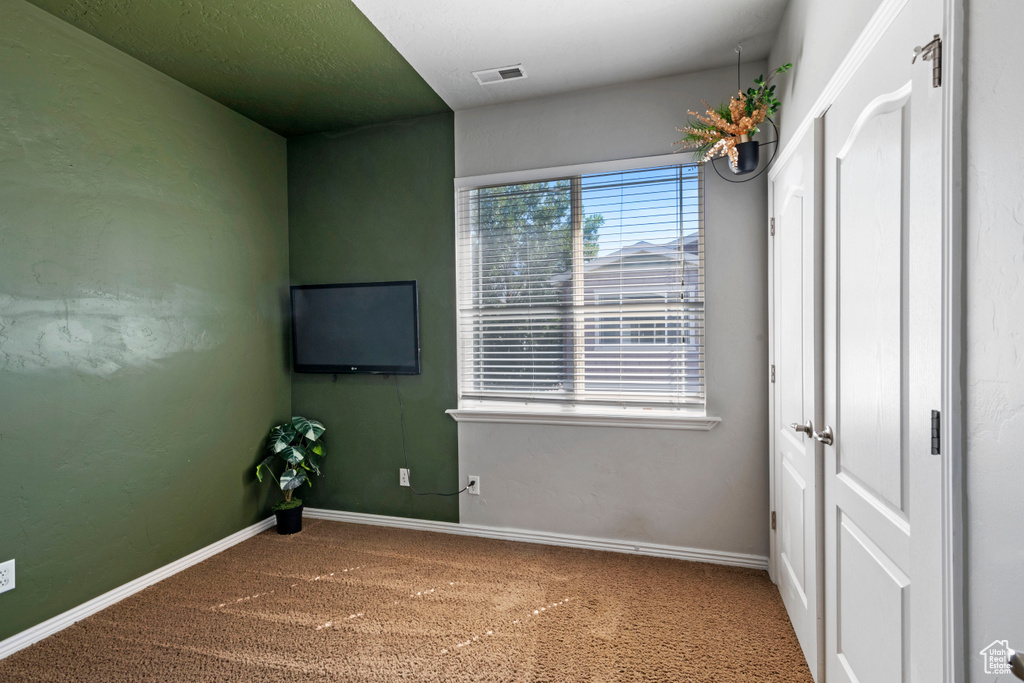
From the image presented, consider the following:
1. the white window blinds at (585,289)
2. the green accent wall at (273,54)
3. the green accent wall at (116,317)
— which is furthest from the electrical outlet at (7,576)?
the green accent wall at (273,54)

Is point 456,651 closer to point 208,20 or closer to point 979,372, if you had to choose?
point 979,372

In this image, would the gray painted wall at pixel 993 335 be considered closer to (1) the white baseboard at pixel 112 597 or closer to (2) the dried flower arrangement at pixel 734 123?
(2) the dried flower arrangement at pixel 734 123

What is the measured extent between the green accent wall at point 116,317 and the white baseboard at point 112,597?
0.12 ft

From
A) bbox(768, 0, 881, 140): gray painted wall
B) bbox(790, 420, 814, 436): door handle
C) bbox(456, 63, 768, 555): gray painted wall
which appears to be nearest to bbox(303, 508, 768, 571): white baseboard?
bbox(456, 63, 768, 555): gray painted wall

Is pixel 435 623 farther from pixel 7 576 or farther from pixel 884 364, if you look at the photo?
pixel 884 364

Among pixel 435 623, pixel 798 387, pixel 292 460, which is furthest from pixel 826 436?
pixel 292 460

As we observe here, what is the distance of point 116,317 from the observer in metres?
2.47

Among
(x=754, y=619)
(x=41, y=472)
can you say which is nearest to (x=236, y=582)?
(x=41, y=472)

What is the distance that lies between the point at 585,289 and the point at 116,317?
2405mm

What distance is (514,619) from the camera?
2.25 m

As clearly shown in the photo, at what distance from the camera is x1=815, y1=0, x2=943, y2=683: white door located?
3.27 ft

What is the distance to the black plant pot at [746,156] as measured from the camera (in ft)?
7.77

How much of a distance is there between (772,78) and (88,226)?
329cm

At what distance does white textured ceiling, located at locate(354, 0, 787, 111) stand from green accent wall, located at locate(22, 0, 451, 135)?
6.5 inches
